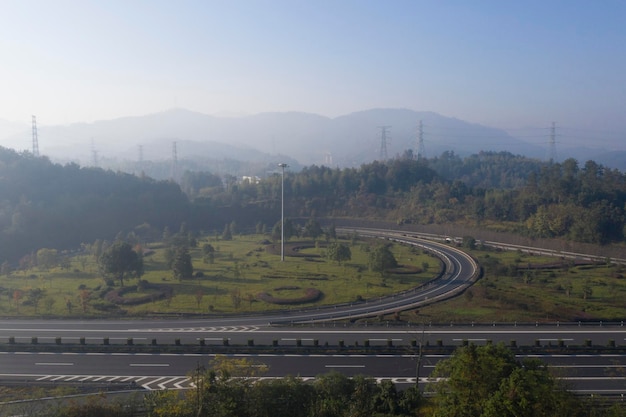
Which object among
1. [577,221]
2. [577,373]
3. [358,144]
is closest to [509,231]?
[577,221]

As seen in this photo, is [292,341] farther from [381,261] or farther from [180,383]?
[381,261]

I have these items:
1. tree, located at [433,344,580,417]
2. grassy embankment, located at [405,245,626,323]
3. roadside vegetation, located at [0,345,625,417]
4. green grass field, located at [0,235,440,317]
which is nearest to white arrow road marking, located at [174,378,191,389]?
roadside vegetation, located at [0,345,625,417]

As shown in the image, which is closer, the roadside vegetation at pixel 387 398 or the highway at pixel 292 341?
the roadside vegetation at pixel 387 398

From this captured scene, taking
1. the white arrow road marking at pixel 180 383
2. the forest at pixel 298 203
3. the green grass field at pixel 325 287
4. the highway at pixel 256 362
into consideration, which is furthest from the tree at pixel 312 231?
the white arrow road marking at pixel 180 383

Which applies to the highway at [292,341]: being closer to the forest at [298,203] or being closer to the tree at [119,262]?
the tree at [119,262]

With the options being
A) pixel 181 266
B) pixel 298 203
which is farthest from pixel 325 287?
pixel 298 203

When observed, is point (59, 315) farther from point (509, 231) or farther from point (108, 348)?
point (509, 231)

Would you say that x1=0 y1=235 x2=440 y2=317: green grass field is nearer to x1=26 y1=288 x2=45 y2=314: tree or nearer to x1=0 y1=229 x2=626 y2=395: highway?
x1=26 y1=288 x2=45 y2=314: tree
